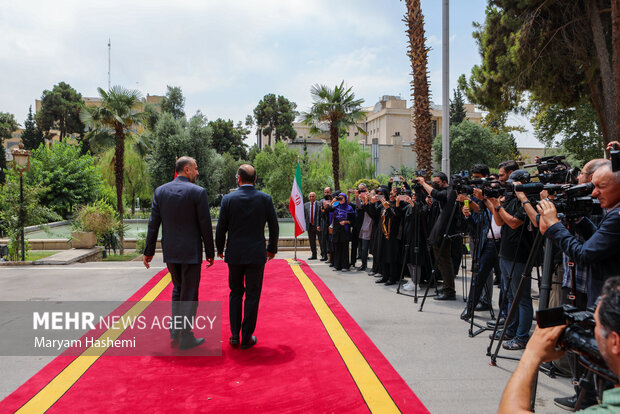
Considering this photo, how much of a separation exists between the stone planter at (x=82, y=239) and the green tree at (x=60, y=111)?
47929 mm

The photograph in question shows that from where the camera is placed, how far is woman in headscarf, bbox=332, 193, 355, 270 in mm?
9836

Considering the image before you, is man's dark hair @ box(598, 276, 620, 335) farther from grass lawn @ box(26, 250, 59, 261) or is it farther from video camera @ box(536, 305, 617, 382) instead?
grass lawn @ box(26, 250, 59, 261)

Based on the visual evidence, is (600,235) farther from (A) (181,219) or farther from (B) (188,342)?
(B) (188,342)

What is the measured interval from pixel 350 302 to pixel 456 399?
3315 millimetres

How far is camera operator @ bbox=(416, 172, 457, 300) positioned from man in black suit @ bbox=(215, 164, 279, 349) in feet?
9.54

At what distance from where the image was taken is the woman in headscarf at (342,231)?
32.3 feet

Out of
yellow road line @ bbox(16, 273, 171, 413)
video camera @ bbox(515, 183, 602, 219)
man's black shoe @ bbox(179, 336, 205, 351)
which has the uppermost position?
video camera @ bbox(515, 183, 602, 219)

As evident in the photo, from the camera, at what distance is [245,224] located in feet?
15.9

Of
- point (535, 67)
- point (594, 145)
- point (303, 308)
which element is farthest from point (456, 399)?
point (594, 145)

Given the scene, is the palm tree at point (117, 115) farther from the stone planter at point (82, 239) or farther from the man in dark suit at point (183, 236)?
the man in dark suit at point (183, 236)

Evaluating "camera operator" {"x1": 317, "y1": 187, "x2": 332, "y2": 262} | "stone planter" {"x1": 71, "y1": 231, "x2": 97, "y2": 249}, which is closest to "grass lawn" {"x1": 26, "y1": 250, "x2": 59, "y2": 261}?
"stone planter" {"x1": 71, "y1": 231, "x2": 97, "y2": 249}

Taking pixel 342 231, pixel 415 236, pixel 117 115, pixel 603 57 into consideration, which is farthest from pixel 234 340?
pixel 117 115

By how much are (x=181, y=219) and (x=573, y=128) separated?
2387 cm

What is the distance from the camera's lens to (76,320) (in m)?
5.86
